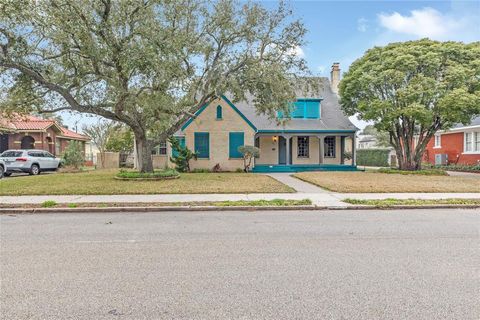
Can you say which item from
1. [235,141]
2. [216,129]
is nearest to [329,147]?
[235,141]

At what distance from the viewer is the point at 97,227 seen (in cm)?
686

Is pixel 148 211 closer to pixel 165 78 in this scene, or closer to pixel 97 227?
pixel 97 227

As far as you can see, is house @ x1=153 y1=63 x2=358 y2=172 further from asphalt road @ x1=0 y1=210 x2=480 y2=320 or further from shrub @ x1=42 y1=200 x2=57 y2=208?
asphalt road @ x1=0 y1=210 x2=480 y2=320

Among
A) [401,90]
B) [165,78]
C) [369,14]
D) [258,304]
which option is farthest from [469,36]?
[258,304]

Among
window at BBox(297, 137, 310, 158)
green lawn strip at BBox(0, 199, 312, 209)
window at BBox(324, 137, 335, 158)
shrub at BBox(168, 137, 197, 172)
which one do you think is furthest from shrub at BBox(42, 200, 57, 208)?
window at BBox(324, 137, 335, 158)

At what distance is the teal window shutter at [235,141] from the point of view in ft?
72.1

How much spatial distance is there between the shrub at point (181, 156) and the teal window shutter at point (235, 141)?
2620 millimetres

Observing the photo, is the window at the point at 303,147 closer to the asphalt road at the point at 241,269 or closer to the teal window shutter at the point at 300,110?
the teal window shutter at the point at 300,110

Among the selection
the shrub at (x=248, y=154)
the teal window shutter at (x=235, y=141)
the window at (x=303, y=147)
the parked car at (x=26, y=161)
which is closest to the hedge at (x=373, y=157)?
the window at (x=303, y=147)

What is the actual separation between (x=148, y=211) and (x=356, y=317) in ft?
22.4

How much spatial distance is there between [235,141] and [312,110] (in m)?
7.28

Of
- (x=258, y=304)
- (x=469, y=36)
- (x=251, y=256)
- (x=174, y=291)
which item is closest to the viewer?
(x=258, y=304)

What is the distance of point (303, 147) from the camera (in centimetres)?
2502

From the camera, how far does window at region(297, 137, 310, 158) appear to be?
24.9 meters
